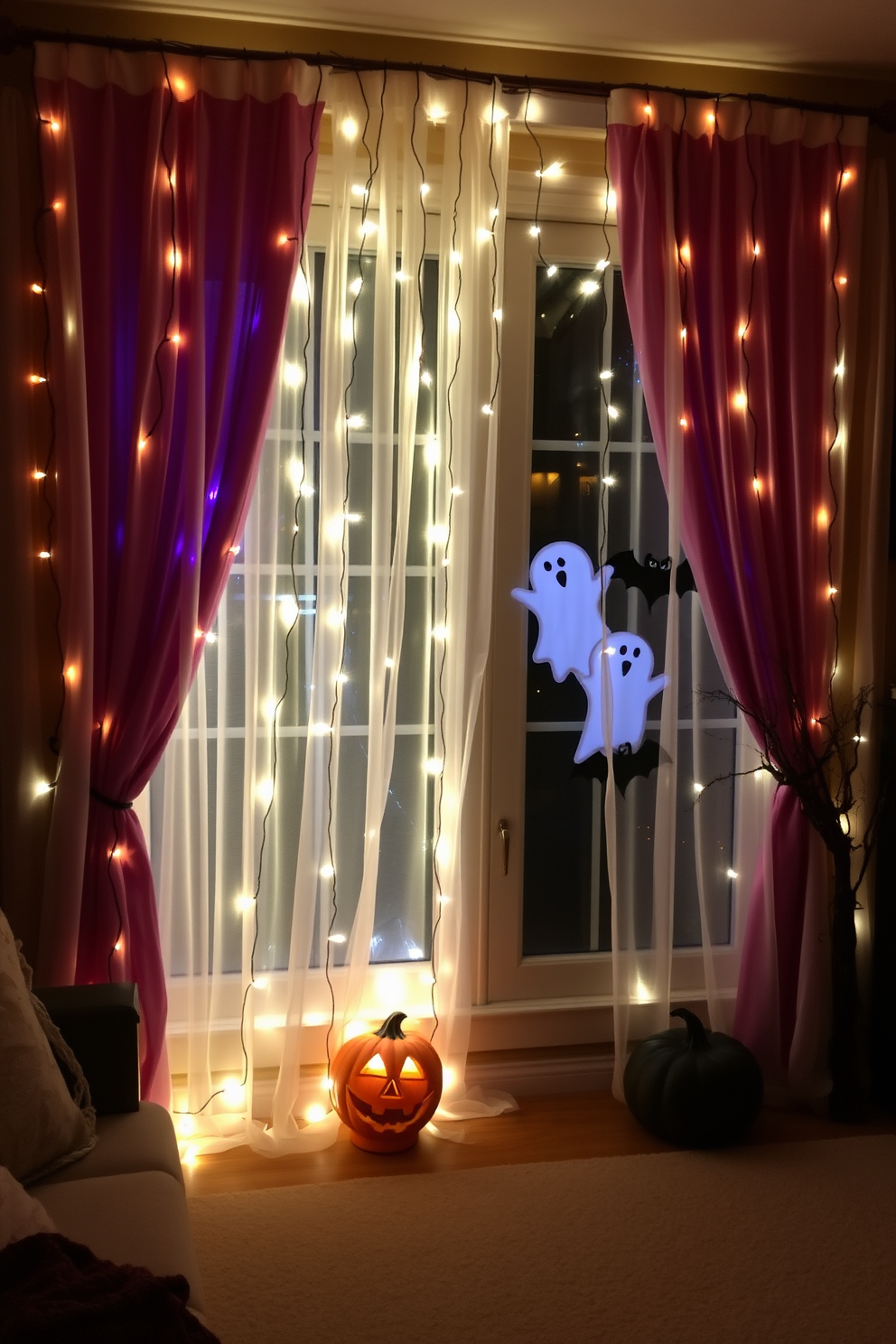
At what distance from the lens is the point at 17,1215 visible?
1.61 metres

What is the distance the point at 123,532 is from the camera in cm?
284

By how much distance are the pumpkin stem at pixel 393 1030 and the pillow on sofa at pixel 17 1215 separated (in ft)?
4.37

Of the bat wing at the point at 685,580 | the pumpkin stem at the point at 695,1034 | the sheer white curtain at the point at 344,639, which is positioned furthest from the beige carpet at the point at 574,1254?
the bat wing at the point at 685,580

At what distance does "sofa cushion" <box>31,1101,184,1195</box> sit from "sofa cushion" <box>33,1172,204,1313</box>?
0.03 meters

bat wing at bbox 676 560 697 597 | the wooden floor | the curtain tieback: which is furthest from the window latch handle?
the curtain tieback

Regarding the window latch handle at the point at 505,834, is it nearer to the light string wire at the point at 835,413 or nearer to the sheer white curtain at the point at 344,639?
the sheer white curtain at the point at 344,639

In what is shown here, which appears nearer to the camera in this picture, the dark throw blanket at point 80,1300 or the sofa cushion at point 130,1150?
the dark throw blanket at point 80,1300

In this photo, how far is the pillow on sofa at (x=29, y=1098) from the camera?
6.39 ft

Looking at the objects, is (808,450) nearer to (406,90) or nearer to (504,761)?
(504,761)

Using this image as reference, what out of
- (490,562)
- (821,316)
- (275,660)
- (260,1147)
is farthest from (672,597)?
(260,1147)

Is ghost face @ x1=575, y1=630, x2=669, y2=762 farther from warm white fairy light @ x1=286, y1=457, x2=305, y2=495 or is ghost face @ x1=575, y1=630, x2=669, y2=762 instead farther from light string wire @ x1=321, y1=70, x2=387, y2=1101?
warm white fairy light @ x1=286, y1=457, x2=305, y2=495

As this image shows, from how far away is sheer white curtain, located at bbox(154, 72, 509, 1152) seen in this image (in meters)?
2.98

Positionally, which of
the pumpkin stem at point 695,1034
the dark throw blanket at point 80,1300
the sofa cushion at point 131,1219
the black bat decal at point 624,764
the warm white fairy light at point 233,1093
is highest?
the black bat decal at point 624,764

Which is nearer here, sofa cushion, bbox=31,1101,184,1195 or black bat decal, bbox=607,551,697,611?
sofa cushion, bbox=31,1101,184,1195
